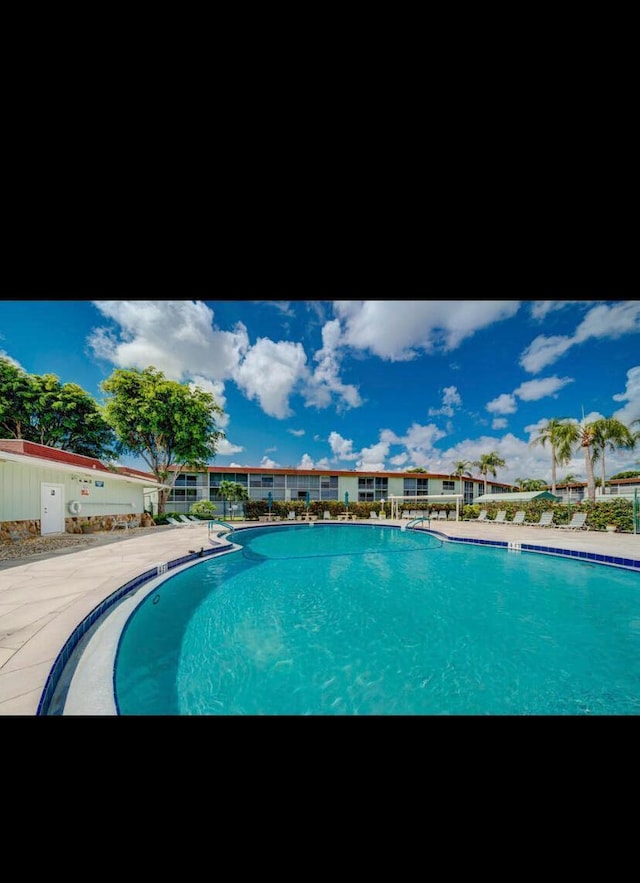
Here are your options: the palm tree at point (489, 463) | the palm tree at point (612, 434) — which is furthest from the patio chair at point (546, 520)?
the palm tree at point (489, 463)

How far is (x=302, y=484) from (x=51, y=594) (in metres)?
23.7

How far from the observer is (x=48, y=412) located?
18.7 m

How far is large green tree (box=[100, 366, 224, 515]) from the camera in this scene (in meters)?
15.8

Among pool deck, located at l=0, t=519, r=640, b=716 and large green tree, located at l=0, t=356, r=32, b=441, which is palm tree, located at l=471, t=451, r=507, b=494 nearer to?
pool deck, located at l=0, t=519, r=640, b=716

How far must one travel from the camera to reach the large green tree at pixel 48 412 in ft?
58.3

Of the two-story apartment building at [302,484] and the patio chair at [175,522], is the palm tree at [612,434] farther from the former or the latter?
the patio chair at [175,522]

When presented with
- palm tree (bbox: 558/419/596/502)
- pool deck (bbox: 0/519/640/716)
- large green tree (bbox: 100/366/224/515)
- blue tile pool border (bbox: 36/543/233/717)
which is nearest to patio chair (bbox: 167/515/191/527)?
large green tree (bbox: 100/366/224/515)

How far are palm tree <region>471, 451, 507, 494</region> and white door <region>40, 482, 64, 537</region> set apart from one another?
37.0 meters
